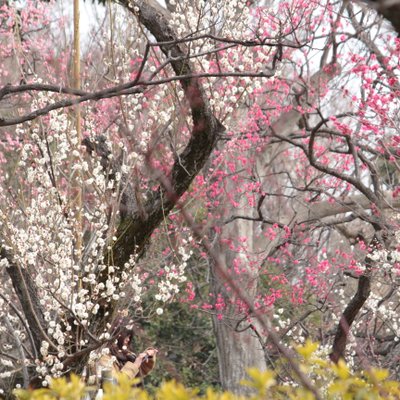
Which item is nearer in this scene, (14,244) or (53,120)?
(14,244)

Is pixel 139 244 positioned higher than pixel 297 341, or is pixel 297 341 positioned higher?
pixel 139 244

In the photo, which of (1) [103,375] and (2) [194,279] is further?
(2) [194,279]

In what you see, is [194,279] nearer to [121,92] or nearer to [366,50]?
[366,50]

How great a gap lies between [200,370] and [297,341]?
142 inches


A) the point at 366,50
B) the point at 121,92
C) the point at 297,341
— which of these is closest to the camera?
the point at 121,92

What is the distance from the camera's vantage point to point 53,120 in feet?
16.6

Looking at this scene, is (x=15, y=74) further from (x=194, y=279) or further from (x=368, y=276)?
(x=368, y=276)

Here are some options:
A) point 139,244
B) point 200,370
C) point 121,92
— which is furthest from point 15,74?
point 121,92

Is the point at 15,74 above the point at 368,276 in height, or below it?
above

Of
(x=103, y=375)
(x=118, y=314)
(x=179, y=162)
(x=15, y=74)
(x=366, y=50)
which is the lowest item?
(x=103, y=375)

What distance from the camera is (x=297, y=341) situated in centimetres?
884

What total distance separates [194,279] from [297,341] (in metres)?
3.28

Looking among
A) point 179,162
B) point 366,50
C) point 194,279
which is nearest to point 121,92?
point 179,162

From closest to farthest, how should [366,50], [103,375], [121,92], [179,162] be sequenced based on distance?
[121,92], [179,162], [103,375], [366,50]
